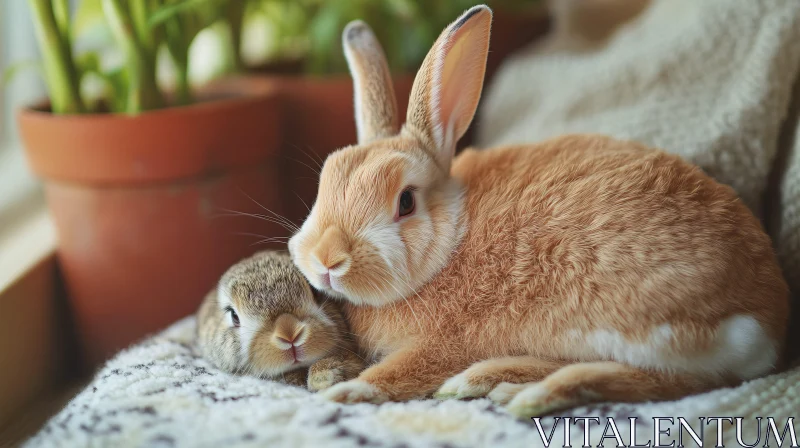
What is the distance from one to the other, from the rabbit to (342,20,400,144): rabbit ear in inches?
8.0

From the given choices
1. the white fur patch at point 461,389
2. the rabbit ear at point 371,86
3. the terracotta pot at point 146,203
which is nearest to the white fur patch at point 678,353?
the white fur patch at point 461,389

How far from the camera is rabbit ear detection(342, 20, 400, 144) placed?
2.65 ft

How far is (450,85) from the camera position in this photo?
0.76 m

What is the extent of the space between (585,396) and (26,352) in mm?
790

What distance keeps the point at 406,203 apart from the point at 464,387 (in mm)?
207

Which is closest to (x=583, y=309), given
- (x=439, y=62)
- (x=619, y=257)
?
(x=619, y=257)

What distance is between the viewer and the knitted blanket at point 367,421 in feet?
1.91

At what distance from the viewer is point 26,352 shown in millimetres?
934

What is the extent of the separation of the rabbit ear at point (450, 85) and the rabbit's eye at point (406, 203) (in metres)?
0.07

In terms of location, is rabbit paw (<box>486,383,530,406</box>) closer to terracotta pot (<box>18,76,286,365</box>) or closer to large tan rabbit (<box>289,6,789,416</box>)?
large tan rabbit (<box>289,6,789,416</box>)

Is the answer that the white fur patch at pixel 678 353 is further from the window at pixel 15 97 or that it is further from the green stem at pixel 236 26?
the window at pixel 15 97

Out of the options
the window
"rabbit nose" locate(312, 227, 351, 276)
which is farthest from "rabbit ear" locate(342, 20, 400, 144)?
the window

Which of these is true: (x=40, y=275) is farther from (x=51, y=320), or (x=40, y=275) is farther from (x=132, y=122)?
(x=132, y=122)

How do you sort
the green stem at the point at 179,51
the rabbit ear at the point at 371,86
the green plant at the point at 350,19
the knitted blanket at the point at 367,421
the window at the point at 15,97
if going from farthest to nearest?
the window at the point at 15,97, the green plant at the point at 350,19, the green stem at the point at 179,51, the rabbit ear at the point at 371,86, the knitted blanket at the point at 367,421
